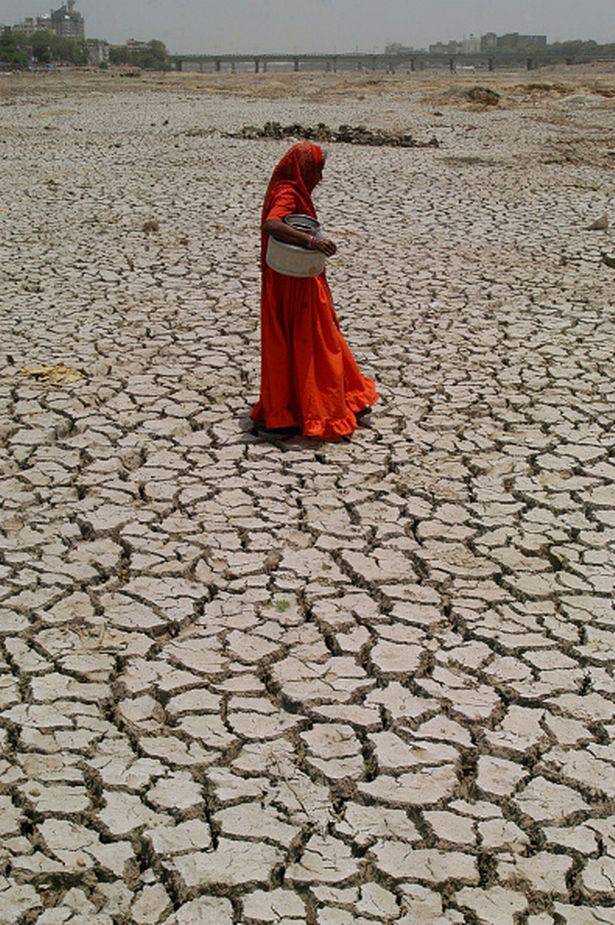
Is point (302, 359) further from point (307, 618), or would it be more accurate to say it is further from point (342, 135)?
point (342, 135)

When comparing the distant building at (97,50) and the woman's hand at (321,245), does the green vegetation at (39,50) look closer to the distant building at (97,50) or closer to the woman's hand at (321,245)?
the distant building at (97,50)

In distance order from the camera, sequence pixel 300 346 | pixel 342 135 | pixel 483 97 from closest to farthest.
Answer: pixel 300 346 < pixel 342 135 < pixel 483 97

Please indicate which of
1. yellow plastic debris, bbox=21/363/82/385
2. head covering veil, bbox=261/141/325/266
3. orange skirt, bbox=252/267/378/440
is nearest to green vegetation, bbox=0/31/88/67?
yellow plastic debris, bbox=21/363/82/385

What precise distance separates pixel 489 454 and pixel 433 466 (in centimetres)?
28

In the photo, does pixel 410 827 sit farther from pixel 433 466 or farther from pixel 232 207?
pixel 232 207

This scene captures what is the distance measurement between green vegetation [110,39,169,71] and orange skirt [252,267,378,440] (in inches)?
3381

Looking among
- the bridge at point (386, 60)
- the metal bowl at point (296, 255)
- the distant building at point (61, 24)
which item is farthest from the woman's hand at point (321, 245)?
the distant building at point (61, 24)

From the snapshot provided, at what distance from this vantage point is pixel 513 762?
2398mm

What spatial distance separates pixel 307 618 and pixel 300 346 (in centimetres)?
147

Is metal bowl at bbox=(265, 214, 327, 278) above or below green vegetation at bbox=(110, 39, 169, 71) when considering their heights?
below

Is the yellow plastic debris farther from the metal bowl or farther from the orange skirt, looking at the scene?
the metal bowl

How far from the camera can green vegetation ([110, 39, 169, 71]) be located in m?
86.6

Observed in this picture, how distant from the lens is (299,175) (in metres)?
3.97

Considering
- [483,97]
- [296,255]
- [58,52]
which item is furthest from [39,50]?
[296,255]
